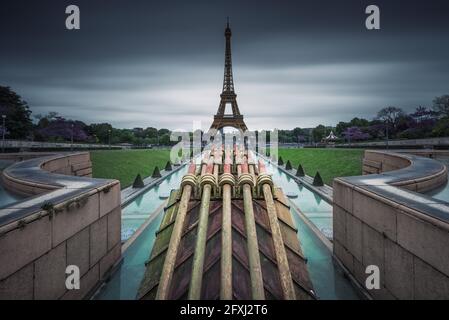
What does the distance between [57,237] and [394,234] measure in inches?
230

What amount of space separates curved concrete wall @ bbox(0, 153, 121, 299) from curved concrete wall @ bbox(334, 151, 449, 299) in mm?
5756

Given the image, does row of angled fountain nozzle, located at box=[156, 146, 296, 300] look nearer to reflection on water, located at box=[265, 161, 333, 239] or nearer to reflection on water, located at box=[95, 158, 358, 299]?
reflection on water, located at box=[95, 158, 358, 299]

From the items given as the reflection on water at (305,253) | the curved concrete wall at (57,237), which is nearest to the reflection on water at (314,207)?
the reflection on water at (305,253)

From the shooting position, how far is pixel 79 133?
248 ft

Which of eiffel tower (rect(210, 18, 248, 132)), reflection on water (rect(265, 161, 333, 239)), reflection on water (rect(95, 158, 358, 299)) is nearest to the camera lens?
reflection on water (rect(95, 158, 358, 299))

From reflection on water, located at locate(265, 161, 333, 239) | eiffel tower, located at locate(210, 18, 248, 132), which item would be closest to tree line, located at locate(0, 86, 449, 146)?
eiffel tower, located at locate(210, 18, 248, 132)

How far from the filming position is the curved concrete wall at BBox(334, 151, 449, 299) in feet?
11.6

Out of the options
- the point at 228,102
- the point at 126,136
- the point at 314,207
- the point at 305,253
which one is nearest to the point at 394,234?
the point at 305,253

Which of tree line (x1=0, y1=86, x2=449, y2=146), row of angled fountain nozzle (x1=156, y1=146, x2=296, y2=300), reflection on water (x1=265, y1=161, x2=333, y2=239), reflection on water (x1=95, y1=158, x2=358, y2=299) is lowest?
reflection on water (x1=95, y1=158, x2=358, y2=299)

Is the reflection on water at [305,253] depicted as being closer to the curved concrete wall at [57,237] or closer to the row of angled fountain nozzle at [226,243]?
the curved concrete wall at [57,237]

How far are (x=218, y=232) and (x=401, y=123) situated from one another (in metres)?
84.2

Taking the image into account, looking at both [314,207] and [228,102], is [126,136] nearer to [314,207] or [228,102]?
[228,102]
